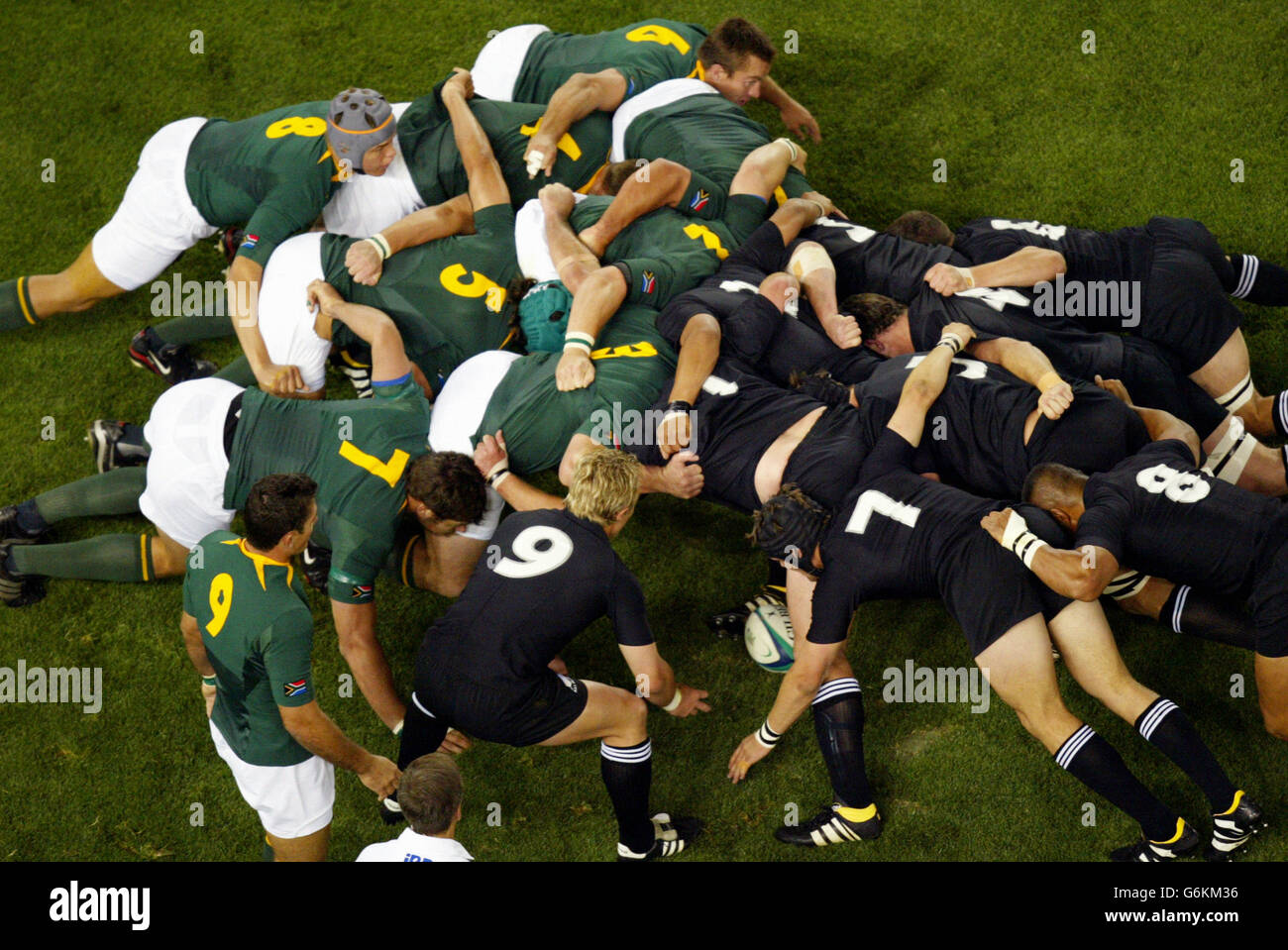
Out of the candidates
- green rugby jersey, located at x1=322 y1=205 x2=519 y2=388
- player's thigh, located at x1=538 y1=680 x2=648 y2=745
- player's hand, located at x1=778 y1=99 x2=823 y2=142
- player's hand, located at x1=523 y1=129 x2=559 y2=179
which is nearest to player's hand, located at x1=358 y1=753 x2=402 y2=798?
player's thigh, located at x1=538 y1=680 x2=648 y2=745

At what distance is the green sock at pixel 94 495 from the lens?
6066mm

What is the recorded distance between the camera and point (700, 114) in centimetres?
666

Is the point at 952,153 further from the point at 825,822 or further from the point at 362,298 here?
the point at 825,822

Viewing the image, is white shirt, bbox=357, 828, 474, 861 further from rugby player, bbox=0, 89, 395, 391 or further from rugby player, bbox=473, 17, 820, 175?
rugby player, bbox=473, 17, 820, 175

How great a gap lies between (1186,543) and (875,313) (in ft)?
6.16

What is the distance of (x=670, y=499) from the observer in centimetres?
638

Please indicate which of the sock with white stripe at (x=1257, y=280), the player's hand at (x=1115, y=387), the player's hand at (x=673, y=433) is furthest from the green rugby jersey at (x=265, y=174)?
the sock with white stripe at (x=1257, y=280)

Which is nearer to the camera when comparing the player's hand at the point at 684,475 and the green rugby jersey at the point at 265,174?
the player's hand at the point at 684,475

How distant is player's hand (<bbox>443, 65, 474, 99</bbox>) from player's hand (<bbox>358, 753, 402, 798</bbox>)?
145 inches

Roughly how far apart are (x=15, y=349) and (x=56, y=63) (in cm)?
240

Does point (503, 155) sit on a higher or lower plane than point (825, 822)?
higher

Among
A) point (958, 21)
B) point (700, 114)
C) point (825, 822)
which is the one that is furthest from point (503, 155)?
point (825, 822)

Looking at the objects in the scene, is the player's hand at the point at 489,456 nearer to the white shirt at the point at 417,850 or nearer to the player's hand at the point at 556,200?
the player's hand at the point at 556,200

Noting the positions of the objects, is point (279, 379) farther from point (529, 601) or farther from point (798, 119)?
point (798, 119)
